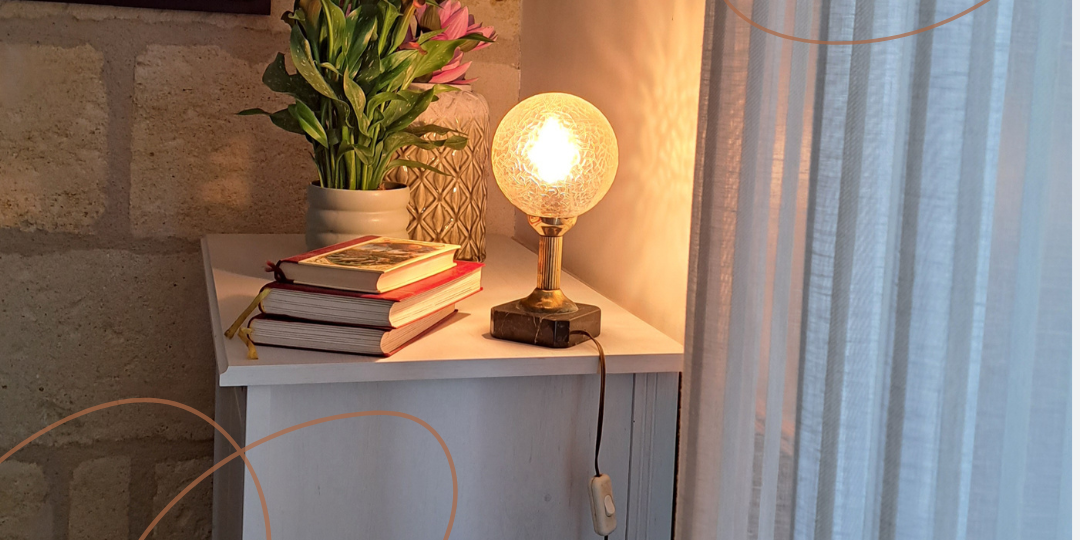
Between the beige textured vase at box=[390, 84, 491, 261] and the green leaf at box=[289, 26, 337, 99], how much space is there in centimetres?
19

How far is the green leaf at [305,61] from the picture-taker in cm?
105

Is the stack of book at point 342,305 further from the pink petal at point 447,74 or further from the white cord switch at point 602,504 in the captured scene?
the pink petal at point 447,74

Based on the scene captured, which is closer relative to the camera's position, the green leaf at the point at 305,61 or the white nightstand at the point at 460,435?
the white nightstand at the point at 460,435

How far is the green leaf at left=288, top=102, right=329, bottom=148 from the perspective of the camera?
1.08m

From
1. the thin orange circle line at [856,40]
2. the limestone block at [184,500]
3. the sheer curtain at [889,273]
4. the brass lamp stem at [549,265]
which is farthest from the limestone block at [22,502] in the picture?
the thin orange circle line at [856,40]

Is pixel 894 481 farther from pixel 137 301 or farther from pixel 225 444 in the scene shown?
pixel 137 301

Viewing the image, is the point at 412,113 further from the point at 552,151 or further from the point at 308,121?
the point at 552,151

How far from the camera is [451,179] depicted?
1.25 meters

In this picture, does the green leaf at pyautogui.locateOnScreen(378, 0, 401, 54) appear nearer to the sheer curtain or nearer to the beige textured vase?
the beige textured vase

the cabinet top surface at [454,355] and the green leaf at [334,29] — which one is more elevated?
the green leaf at [334,29]

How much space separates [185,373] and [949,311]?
4.49ft

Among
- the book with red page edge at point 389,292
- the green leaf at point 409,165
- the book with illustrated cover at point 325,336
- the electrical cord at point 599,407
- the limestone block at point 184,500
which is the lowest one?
the limestone block at point 184,500

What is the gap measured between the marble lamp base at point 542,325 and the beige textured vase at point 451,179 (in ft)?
1.16

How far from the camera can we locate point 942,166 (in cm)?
49
